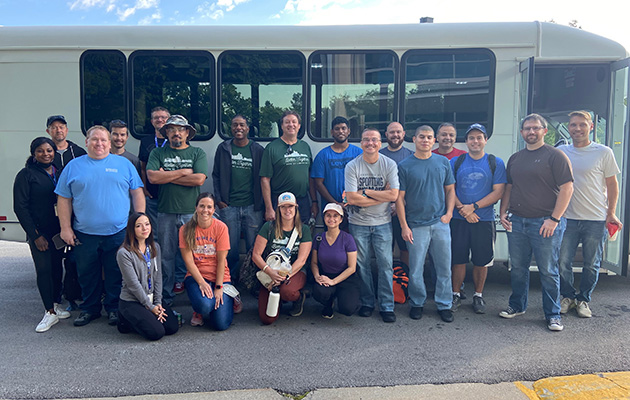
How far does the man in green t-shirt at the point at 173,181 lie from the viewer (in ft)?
15.5

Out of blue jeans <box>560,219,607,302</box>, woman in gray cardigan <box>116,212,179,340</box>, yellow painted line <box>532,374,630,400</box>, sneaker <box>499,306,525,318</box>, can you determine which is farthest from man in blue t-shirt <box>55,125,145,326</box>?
blue jeans <box>560,219,607,302</box>

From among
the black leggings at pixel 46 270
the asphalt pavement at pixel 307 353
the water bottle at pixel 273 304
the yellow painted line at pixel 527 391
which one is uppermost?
the black leggings at pixel 46 270

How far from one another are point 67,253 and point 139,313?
1.38 meters

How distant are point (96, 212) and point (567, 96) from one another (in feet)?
21.1

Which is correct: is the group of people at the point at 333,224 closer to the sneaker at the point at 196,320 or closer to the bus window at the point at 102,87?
the sneaker at the point at 196,320

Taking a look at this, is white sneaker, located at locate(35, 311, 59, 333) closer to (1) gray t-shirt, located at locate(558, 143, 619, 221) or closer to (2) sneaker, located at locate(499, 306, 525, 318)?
(2) sneaker, located at locate(499, 306, 525, 318)

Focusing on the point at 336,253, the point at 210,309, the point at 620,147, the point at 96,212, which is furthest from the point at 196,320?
the point at 620,147

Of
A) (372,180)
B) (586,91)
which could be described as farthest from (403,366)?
(586,91)

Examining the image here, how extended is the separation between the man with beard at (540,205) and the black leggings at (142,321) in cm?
348

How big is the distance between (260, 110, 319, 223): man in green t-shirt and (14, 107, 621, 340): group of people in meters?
0.02

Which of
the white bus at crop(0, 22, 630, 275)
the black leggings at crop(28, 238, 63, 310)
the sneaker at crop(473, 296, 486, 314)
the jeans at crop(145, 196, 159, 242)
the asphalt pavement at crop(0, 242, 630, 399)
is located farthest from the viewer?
the white bus at crop(0, 22, 630, 275)

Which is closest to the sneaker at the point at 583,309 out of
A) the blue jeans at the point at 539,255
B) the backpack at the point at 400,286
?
the blue jeans at the point at 539,255

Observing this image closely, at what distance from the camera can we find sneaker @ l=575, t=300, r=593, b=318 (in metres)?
4.53

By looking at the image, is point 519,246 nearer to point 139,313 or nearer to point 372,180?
point 372,180
